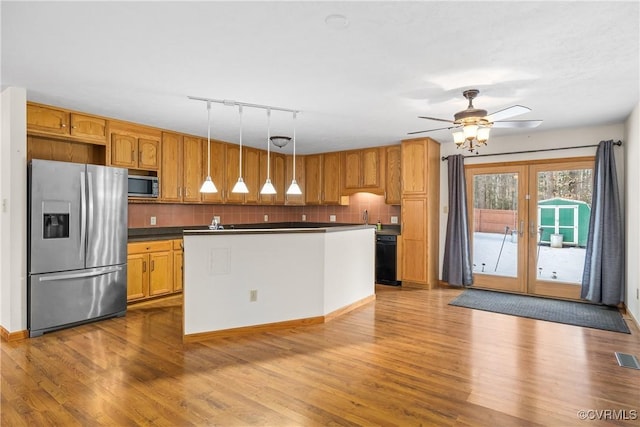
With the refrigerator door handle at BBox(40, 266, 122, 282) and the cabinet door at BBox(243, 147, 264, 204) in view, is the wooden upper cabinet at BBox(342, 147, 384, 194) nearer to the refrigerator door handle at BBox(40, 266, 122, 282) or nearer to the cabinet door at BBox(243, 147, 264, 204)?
the cabinet door at BBox(243, 147, 264, 204)

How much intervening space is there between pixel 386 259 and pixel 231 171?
10.2ft

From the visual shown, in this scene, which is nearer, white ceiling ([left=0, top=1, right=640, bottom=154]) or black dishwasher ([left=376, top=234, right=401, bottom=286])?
white ceiling ([left=0, top=1, right=640, bottom=154])

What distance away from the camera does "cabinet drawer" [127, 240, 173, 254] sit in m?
4.63

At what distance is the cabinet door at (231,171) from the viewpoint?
6.06 meters

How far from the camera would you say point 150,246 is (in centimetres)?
485

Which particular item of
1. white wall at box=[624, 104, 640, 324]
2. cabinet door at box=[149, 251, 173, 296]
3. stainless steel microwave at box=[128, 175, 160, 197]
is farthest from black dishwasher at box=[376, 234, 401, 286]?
stainless steel microwave at box=[128, 175, 160, 197]

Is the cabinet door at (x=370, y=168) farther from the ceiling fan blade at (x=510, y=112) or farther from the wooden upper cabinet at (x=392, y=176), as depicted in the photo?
the ceiling fan blade at (x=510, y=112)

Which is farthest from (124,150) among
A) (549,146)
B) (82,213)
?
(549,146)

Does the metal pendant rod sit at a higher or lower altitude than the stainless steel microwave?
higher

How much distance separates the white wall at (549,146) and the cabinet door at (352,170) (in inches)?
58.0

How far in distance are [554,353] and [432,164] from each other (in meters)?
3.41

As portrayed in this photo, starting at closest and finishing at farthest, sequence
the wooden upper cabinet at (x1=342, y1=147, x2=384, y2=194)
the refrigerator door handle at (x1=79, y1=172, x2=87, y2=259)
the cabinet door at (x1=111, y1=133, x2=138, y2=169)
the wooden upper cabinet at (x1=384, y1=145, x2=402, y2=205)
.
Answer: the refrigerator door handle at (x1=79, y1=172, x2=87, y2=259) < the cabinet door at (x1=111, y1=133, x2=138, y2=169) < the wooden upper cabinet at (x1=384, y1=145, x2=402, y2=205) < the wooden upper cabinet at (x1=342, y1=147, x2=384, y2=194)

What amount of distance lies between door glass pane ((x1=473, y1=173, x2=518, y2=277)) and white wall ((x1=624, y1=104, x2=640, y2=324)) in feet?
4.43

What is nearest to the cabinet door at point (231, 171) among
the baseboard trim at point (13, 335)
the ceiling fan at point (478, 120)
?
the baseboard trim at point (13, 335)
